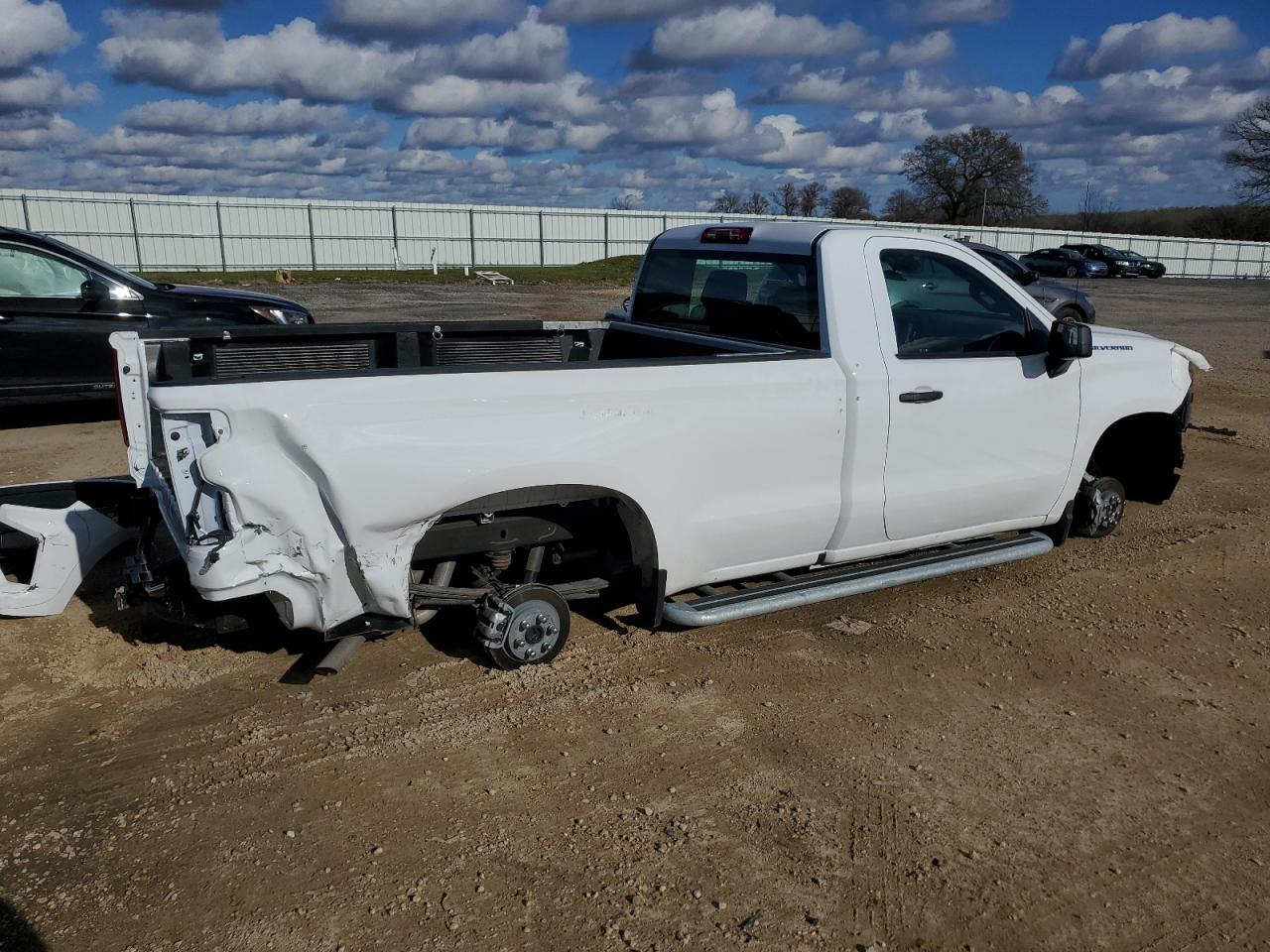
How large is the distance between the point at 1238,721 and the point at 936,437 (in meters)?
1.71

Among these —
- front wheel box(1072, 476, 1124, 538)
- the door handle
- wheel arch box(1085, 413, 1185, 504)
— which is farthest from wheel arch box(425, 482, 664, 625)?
wheel arch box(1085, 413, 1185, 504)

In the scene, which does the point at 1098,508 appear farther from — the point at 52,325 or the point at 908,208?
the point at 908,208

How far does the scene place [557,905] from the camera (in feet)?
9.62

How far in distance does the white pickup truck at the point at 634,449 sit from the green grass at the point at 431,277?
26.6 metres

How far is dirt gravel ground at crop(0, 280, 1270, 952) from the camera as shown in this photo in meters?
2.90

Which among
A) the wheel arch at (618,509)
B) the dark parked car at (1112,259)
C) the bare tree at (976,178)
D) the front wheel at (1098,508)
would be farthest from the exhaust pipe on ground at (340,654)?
the bare tree at (976,178)

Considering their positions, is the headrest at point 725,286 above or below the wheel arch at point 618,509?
above

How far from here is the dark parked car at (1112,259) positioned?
4522 cm

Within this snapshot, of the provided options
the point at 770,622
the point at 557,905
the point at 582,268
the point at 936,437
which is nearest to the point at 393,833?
the point at 557,905

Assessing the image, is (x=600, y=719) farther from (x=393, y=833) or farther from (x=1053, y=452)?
(x=1053, y=452)

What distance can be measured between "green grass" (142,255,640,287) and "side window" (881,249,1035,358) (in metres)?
27.4

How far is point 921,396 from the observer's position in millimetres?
4742

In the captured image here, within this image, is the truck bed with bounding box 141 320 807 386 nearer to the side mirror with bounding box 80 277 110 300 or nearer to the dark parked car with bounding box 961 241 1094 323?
the side mirror with bounding box 80 277 110 300

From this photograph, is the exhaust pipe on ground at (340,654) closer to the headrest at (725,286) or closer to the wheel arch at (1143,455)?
the headrest at (725,286)
